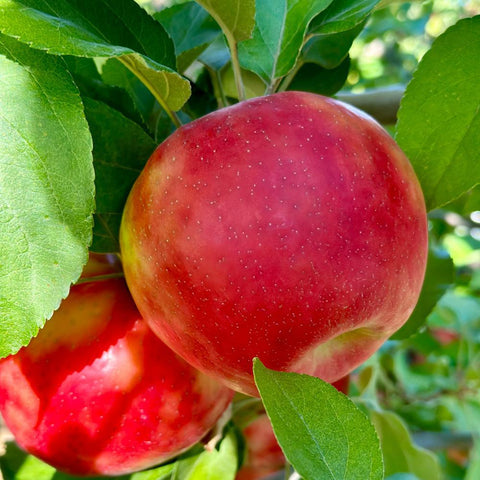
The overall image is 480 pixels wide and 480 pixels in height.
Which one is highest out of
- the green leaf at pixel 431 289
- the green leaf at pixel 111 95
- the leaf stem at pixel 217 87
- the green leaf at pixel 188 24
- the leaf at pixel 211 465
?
the green leaf at pixel 188 24

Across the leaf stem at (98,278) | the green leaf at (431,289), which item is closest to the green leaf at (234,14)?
the leaf stem at (98,278)

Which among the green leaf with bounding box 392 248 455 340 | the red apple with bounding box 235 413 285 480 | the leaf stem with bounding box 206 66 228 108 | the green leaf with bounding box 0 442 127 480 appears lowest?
the red apple with bounding box 235 413 285 480

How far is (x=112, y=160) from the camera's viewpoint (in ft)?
1.91

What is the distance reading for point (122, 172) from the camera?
587mm

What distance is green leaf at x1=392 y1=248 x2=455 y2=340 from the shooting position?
0.76 m

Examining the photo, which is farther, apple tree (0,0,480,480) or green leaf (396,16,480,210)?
green leaf (396,16,480,210)

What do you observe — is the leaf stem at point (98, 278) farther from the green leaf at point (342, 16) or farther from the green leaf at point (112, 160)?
the green leaf at point (342, 16)

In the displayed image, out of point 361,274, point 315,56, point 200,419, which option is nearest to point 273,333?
point 361,274

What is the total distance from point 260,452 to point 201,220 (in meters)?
0.67

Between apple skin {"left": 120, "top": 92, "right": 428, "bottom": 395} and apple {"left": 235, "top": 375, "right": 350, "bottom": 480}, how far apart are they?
500 mm

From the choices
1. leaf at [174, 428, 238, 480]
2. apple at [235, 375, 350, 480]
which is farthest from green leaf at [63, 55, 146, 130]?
apple at [235, 375, 350, 480]

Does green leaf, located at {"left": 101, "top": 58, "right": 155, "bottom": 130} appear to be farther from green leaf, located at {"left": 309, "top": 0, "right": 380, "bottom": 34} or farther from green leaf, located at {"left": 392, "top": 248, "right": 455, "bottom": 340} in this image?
green leaf, located at {"left": 392, "top": 248, "right": 455, "bottom": 340}

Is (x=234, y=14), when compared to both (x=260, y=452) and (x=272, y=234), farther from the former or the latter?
(x=260, y=452)

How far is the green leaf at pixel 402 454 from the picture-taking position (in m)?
0.93
